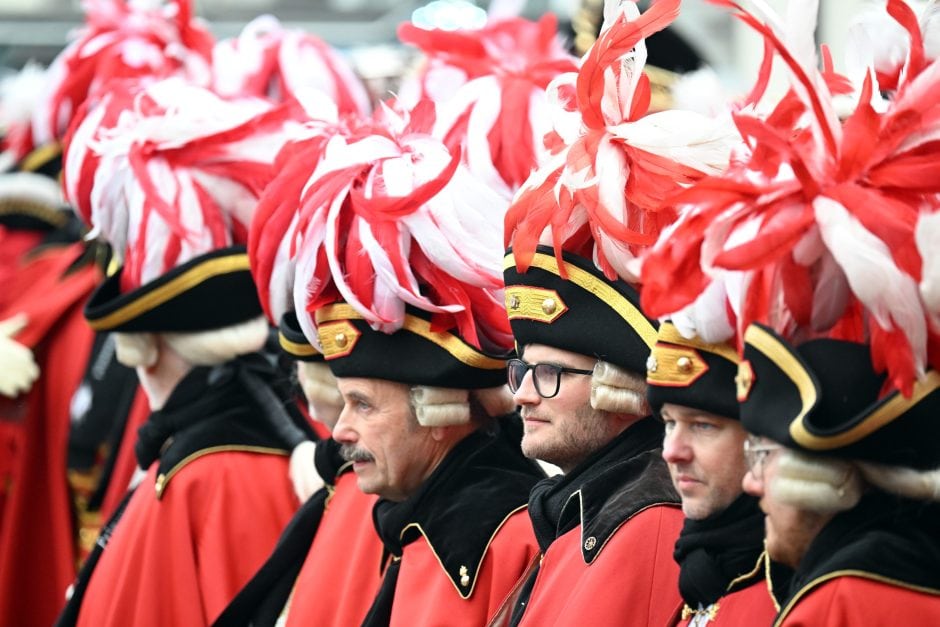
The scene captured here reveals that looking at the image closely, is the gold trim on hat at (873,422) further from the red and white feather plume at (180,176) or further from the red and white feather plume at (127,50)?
the red and white feather plume at (127,50)

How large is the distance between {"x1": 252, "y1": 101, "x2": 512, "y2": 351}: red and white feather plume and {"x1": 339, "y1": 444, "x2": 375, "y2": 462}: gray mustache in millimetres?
354

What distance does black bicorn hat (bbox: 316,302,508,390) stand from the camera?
4.90 meters

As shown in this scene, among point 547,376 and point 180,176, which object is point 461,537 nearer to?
point 547,376

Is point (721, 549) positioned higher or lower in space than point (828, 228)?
lower

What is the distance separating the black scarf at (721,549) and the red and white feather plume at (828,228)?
431 mm

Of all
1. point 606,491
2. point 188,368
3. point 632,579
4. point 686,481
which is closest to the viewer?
point 686,481

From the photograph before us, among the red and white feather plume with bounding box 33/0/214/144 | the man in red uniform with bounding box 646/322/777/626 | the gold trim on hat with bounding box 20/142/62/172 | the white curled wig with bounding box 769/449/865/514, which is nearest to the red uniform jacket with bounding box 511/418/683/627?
the man in red uniform with bounding box 646/322/777/626

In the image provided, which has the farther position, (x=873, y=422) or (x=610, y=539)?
(x=610, y=539)

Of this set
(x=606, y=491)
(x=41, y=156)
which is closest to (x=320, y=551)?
(x=606, y=491)

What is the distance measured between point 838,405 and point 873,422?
86mm

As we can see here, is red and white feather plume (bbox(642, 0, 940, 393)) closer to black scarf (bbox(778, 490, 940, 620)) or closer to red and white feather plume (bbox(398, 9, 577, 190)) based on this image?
black scarf (bbox(778, 490, 940, 620))

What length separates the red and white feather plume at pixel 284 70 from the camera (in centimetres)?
686

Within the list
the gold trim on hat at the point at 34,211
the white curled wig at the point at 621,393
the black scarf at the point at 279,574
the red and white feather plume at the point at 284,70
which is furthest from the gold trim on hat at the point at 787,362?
the gold trim on hat at the point at 34,211

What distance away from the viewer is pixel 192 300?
20.1ft
